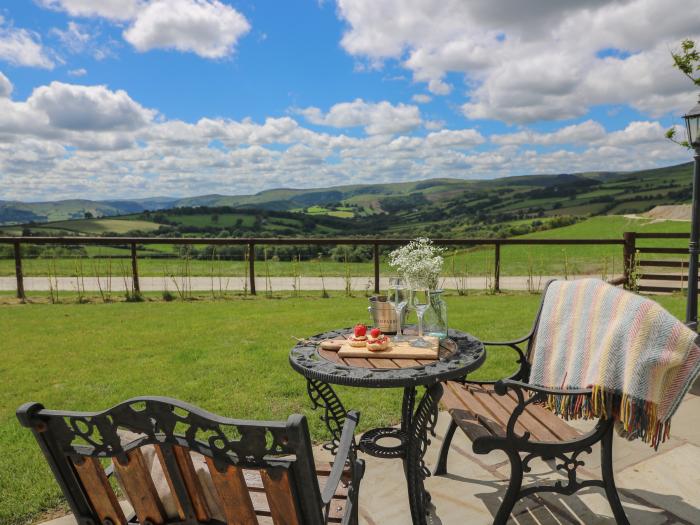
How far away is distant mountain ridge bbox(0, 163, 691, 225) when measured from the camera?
5591 centimetres

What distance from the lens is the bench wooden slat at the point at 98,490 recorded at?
1.22 m

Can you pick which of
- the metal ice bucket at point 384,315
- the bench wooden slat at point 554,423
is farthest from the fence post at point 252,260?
the bench wooden slat at point 554,423

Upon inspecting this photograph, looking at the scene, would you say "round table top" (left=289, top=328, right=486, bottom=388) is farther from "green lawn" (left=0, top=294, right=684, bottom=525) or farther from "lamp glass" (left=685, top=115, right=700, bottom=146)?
"lamp glass" (left=685, top=115, right=700, bottom=146)

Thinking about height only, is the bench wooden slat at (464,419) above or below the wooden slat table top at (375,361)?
below

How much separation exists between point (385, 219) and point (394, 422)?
195 feet

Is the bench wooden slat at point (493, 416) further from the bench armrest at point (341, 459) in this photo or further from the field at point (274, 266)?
the field at point (274, 266)

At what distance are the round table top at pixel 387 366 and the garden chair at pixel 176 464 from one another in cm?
64

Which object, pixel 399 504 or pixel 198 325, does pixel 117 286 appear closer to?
pixel 198 325

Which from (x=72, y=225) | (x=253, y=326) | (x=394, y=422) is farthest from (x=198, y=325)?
(x=72, y=225)

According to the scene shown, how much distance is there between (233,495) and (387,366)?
1.10 m

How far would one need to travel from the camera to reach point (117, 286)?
977 cm

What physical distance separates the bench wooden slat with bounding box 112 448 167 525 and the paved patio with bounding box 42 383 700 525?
1.10 m

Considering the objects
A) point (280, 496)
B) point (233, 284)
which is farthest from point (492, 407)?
point (233, 284)

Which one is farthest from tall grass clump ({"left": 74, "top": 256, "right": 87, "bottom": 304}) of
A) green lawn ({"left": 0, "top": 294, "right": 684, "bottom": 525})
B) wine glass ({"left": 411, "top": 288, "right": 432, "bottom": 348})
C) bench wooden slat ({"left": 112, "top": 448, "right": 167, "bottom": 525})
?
bench wooden slat ({"left": 112, "top": 448, "right": 167, "bottom": 525})
